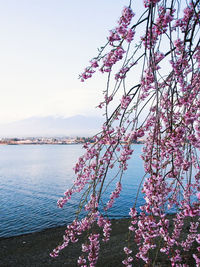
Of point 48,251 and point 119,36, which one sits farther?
point 48,251

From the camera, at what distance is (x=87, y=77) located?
3.04 metres

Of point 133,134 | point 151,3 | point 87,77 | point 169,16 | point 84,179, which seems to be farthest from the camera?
point 84,179

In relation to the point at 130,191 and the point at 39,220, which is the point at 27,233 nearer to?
the point at 39,220

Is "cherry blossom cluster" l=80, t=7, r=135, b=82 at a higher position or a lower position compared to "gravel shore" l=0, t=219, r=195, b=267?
higher

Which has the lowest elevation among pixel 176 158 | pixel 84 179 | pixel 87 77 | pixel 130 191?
pixel 130 191

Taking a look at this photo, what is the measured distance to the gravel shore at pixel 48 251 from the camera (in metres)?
10.7

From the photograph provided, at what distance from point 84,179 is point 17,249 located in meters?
12.6

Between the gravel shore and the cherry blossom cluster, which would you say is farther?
the gravel shore

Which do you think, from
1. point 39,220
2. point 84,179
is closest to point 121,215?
point 39,220

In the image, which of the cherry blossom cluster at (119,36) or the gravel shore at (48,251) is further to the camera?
the gravel shore at (48,251)

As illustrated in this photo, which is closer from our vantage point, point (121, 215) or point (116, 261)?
point (116, 261)

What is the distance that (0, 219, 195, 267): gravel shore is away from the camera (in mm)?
10688

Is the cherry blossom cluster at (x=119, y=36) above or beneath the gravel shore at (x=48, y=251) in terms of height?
above

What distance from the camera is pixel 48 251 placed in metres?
12.8
